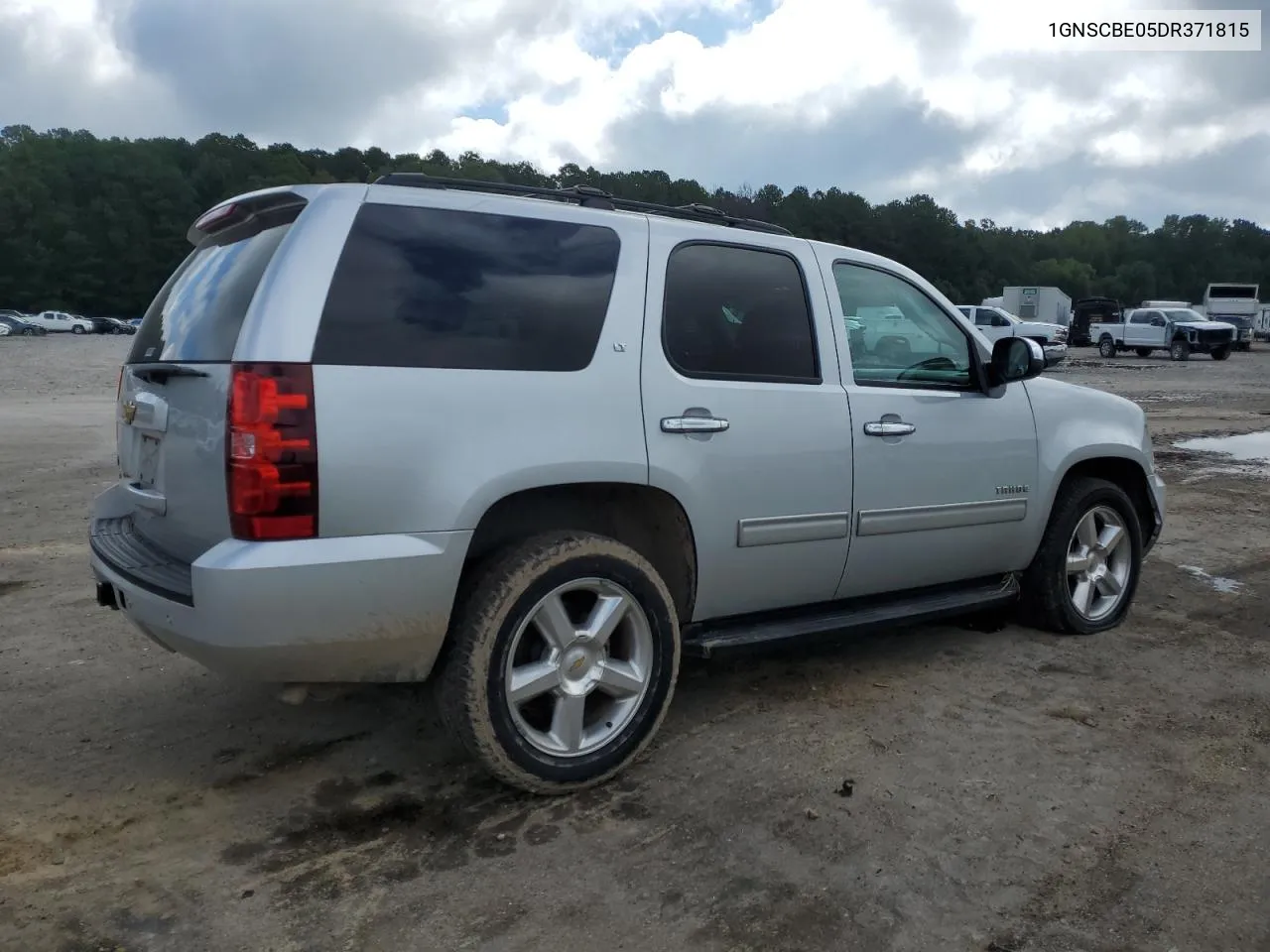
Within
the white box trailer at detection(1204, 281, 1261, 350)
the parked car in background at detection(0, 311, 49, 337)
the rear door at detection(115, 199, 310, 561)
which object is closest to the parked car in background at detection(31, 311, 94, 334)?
the parked car in background at detection(0, 311, 49, 337)

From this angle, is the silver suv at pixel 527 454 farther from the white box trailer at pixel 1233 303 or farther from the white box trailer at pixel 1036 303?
the white box trailer at pixel 1036 303

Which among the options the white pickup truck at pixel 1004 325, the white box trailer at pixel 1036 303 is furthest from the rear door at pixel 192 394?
the white box trailer at pixel 1036 303

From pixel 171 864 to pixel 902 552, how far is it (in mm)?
2796

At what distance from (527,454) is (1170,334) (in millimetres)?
36536

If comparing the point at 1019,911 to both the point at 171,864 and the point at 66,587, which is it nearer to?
the point at 171,864

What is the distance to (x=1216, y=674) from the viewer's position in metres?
4.42

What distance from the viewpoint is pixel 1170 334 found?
113 ft

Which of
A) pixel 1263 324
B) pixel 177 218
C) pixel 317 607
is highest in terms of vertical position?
pixel 177 218

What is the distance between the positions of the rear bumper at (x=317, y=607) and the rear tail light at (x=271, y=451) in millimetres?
70

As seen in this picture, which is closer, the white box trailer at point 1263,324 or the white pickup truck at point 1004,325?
the white pickup truck at point 1004,325

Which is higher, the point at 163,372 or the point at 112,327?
the point at 163,372

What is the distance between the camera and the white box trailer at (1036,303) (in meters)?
53.2

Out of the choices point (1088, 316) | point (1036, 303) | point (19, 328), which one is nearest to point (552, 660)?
point (1088, 316)

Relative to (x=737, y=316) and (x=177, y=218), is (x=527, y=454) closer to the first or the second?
(x=737, y=316)
